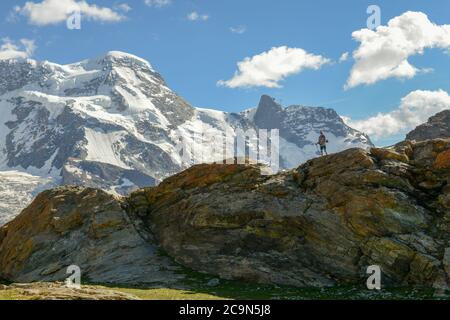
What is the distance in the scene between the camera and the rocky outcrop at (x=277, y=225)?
46.3 metres

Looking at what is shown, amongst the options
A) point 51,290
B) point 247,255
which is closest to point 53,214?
point 247,255

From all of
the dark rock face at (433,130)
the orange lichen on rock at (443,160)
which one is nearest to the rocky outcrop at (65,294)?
the orange lichen on rock at (443,160)

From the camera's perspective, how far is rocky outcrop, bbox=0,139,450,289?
46281mm

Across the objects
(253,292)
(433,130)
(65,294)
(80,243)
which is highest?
(433,130)

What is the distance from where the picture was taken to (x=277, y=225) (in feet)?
168

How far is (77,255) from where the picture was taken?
55.8 m

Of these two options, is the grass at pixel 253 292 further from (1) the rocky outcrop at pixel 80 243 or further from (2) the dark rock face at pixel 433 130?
(2) the dark rock face at pixel 433 130

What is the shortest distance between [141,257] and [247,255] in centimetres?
1058

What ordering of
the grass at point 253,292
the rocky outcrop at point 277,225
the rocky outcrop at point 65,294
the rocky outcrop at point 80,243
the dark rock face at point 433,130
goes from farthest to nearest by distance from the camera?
the dark rock face at point 433,130 < the rocky outcrop at point 80,243 < the rocky outcrop at point 277,225 < the grass at point 253,292 < the rocky outcrop at point 65,294

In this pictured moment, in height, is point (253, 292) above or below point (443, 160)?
below

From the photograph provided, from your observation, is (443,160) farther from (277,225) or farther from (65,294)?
(65,294)

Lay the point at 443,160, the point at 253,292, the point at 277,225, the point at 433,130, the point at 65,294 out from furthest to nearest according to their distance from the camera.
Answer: the point at 433,130
the point at 277,225
the point at 443,160
the point at 253,292
the point at 65,294

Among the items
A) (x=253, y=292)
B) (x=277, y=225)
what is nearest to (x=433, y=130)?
(x=277, y=225)

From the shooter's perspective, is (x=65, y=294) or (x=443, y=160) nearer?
(x=65, y=294)
